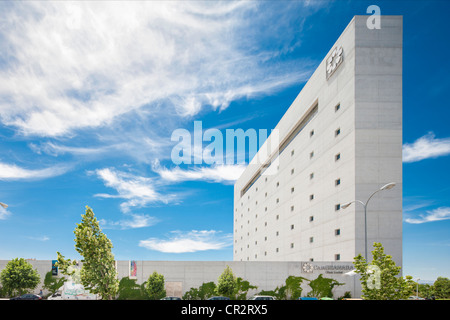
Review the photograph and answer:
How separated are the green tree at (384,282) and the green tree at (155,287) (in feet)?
90.8

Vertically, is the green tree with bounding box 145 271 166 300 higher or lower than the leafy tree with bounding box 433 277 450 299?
higher

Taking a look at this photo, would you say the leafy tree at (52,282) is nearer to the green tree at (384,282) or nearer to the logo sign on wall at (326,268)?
the logo sign on wall at (326,268)

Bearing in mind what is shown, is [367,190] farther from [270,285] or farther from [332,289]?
[270,285]

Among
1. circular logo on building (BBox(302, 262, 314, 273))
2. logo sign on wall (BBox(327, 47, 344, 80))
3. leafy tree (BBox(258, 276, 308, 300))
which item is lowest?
leafy tree (BBox(258, 276, 308, 300))

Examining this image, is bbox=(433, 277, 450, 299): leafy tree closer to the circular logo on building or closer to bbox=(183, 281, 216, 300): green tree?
the circular logo on building

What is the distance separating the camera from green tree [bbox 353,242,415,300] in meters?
26.3

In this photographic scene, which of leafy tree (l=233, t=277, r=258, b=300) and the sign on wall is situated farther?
the sign on wall

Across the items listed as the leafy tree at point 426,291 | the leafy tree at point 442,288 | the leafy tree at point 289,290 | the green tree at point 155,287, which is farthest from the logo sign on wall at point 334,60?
the leafy tree at point 426,291

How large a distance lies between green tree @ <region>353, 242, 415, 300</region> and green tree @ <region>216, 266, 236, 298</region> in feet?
70.8

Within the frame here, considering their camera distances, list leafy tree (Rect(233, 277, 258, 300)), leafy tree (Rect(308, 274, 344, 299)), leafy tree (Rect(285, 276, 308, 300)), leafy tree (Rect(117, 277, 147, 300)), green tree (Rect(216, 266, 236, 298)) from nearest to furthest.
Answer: leafy tree (Rect(308, 274, 344, 299))
green tree (Rect(216, 266, 236, 298))
leafy tree (Rect(285, 276, 308, 300))
leafy tree (Rect(233, 277, 258, 300))
leafy tree (Rect(117, 277, 147, 300))

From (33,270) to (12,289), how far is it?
3757 millimetres

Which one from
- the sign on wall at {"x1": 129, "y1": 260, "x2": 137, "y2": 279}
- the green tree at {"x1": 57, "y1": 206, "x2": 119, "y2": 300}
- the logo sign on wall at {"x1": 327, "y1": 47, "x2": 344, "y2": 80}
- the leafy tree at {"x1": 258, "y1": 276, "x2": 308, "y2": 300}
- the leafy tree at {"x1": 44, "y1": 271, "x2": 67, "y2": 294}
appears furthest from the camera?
the leafy tree at {"x1": 44, "y1": 271, "x2": 67, "y2": 294}

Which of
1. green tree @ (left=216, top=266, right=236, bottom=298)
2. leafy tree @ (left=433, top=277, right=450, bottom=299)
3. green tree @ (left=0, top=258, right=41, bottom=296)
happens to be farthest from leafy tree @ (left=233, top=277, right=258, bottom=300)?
leafy tree @ (left=433, top=277, right=450, bottom=299)

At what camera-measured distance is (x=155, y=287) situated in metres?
46.2
